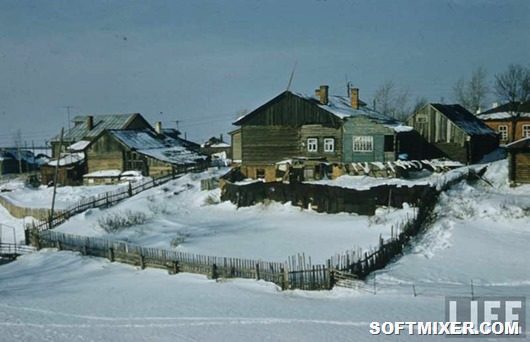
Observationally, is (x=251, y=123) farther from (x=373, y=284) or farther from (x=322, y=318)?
(x=322, y=318)

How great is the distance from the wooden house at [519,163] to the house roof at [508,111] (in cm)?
2645

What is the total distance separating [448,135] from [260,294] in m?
31.7

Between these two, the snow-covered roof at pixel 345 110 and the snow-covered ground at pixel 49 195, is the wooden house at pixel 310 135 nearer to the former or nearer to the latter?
the snow-covered roof at pixel 345 110

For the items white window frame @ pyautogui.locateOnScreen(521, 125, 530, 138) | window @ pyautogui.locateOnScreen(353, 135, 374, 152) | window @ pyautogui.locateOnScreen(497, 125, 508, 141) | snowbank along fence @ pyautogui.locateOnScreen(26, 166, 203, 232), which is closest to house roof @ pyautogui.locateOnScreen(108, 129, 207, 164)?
snowbank along fence @ pyautogui.locateOnScreen(26, 166, 203, 232)

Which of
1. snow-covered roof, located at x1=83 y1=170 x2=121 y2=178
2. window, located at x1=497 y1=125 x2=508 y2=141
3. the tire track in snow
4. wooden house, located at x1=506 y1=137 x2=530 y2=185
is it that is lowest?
the tire track in snow

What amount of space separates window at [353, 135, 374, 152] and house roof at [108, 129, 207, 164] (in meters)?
19.2

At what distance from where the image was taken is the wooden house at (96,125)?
71.7m

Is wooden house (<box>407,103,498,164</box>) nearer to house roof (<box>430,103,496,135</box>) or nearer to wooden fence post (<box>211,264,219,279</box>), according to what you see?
house roof (<box>430,103,496,135</box>)

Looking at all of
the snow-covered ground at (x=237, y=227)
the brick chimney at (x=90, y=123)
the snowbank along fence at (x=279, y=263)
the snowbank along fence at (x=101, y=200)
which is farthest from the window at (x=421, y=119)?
the brick chimney at (x=90, y=123)

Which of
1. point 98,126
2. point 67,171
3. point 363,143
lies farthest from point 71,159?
point 363,143

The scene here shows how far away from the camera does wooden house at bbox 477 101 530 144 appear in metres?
57.5

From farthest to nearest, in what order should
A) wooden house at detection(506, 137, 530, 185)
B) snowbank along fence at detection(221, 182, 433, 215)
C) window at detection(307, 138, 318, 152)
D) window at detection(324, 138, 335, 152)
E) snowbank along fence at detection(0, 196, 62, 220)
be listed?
window at detection(307, 138, 318, 152) < window at detection(324, 138, 335, 152) < snowbank along fence at detection(0, 196, 62, 220) < wooden house at detection(506, 137, 530, 185) < snowbank along fence at detection(221, 182, 433, 215)

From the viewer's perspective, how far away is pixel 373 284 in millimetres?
20422

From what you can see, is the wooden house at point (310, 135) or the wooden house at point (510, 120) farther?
the wooden house at point (510, 120)
